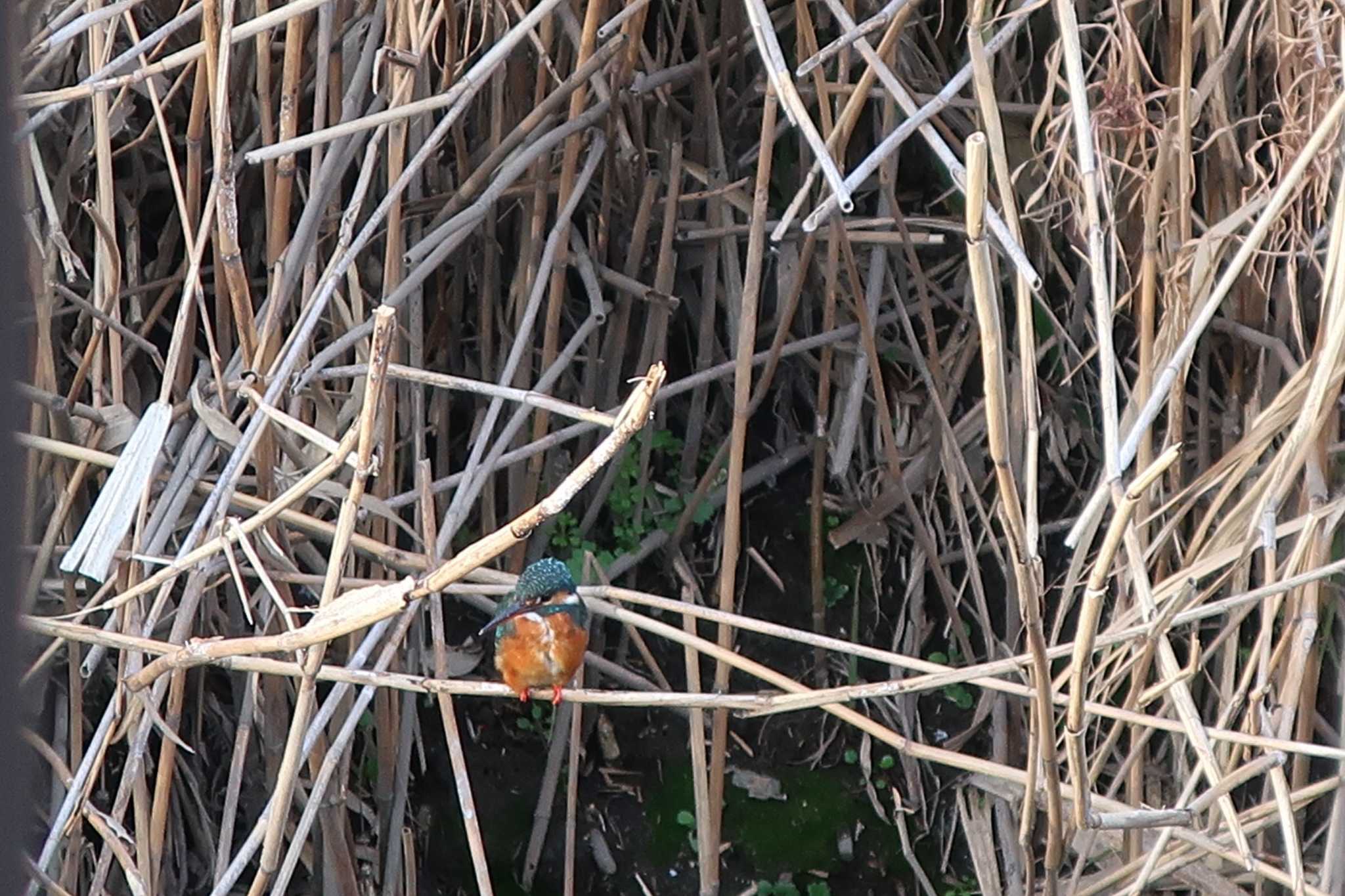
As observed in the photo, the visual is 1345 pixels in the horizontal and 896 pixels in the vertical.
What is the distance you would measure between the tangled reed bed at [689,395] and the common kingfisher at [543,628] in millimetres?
146

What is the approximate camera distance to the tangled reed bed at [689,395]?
179cm

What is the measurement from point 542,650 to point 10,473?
1.69 m

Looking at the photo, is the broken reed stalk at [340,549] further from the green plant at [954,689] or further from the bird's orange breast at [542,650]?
the green plant at [954,689]

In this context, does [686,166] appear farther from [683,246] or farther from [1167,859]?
[1167,859]

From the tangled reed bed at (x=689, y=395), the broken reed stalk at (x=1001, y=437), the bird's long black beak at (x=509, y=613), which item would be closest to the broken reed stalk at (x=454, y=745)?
the tangled reed bed at (x=689, y=395)

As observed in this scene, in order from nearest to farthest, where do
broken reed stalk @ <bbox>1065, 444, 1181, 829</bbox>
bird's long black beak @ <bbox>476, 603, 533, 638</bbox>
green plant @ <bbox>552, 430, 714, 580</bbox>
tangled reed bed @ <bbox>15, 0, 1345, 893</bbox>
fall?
broken reed stalk @ <bbox>1065, 444, 1181, 829</bbox>
tangled reed bed @ <bbox>15, 0, 1345, 893</bbox>
bird's long black beak @ <bbox>476, 603, 533, 638</bbox>
green plant @ <bbox>552, 430, 714, 580</bbox>

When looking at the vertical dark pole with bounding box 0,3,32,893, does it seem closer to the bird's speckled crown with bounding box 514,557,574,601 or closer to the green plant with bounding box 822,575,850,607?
the bird's speckled crown with bounding box 514,557,574,601

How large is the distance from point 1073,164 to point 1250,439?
44 cm

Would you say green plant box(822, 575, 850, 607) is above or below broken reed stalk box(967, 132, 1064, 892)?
below

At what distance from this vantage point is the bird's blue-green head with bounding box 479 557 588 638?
2.05 m

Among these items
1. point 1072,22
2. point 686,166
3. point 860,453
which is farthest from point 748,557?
point 1072,22

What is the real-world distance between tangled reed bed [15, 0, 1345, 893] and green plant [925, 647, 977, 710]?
1.0 inches

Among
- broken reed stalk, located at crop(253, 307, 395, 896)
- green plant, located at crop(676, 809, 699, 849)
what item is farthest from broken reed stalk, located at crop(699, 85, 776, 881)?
broken reed stalk, located at crop(253, 307, 395, 896)

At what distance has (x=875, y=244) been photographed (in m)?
2.61
